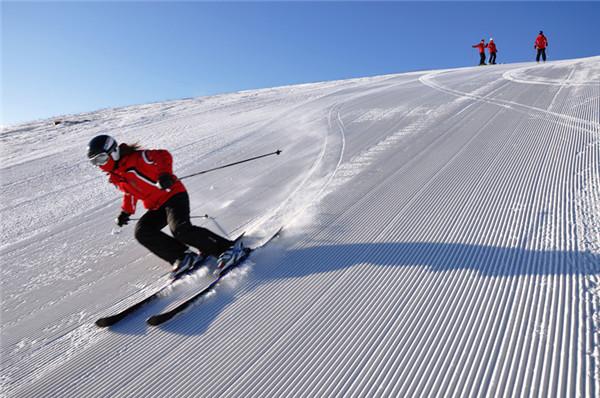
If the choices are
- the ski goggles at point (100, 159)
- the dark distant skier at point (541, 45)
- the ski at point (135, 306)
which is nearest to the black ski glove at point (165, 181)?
the ski goggles at point (100, 159)

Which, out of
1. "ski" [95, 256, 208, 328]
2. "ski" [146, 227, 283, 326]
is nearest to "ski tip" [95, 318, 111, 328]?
"ski" [95, 256, 208, 328]

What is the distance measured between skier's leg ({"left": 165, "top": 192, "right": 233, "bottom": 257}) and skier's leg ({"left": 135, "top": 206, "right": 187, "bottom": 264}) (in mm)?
106

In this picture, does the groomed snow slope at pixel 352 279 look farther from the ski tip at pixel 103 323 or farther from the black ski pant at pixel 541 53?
the black ski pant at pixel 541 53

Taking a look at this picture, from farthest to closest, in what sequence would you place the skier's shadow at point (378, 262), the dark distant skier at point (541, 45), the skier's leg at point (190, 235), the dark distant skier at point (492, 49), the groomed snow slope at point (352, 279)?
the dark distant skier at point (492, 49)
the dark distant skier at point (541, 45)
the skier's leg at point (190, 235)
the skier's shadow at point (378, 262)
the groomed snow slope at point (352, 279)

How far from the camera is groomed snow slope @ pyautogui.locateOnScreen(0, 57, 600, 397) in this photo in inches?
85.5

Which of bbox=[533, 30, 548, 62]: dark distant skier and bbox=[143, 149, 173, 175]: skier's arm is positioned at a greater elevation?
bbox=[533, 30, 548, 62]: dark distant skier

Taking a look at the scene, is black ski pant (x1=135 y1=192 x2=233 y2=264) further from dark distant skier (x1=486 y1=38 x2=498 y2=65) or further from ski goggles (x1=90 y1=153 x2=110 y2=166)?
dark distant skier (x1=486 y1=38 x2=498 y2=65)

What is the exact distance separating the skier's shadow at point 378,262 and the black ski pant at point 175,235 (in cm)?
40

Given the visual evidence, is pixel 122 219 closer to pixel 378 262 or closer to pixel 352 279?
pixel 352 279

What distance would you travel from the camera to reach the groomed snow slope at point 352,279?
2172 millimetres

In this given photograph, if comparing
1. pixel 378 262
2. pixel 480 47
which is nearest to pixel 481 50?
pixel 480 47

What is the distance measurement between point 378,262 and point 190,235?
1.59 m

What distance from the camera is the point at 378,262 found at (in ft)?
10.6

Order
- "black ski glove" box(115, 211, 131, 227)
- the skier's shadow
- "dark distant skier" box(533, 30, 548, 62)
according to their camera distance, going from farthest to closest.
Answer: "dark distant skier" box(533, 30, 548, 62) → "black ski glove" box(115, 211, 131, 227) → the skier's shadow
